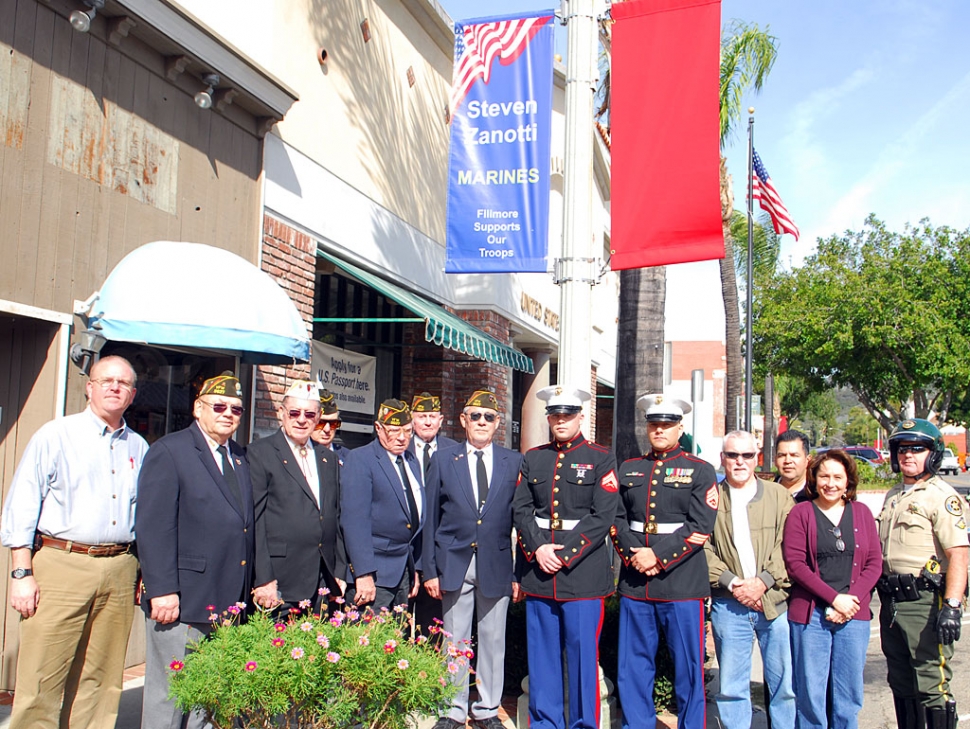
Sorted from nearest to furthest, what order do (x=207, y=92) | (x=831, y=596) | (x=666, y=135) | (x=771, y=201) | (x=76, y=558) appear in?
(x=76, y=558), (x=831, y=596), (x=666, y=135), (x=207, y=92), (x=771, y=201)

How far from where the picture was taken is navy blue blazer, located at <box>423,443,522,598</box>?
17.9 feet

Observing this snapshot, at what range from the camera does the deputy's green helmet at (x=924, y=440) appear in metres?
5.08

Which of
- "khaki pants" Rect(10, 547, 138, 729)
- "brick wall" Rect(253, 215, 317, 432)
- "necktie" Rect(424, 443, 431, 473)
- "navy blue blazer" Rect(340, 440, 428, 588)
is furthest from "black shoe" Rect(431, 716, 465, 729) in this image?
"brick wall" Rect(253, 215, 317, 432)

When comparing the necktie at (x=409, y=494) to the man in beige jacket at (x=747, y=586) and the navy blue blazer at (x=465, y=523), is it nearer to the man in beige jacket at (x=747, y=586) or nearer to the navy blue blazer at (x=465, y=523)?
the navy blue blazer at (x=465, y=523)

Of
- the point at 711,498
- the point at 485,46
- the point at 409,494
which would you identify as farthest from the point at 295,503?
the point at 485,46

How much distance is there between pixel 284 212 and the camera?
27.8ft

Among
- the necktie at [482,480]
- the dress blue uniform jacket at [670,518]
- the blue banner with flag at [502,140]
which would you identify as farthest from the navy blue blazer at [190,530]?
the blue banner with flag at [502,140]

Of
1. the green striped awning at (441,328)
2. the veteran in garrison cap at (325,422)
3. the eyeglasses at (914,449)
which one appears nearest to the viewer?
the eyeglasses at (914,449)

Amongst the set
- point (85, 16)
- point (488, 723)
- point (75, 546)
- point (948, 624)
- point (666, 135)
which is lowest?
point (488, 723)

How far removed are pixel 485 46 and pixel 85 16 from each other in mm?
2786

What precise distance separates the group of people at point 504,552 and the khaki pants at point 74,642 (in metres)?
0.01

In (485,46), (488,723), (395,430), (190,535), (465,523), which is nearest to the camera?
(190,535)

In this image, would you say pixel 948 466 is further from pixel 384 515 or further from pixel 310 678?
pixel 310 678

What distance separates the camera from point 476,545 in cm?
546
